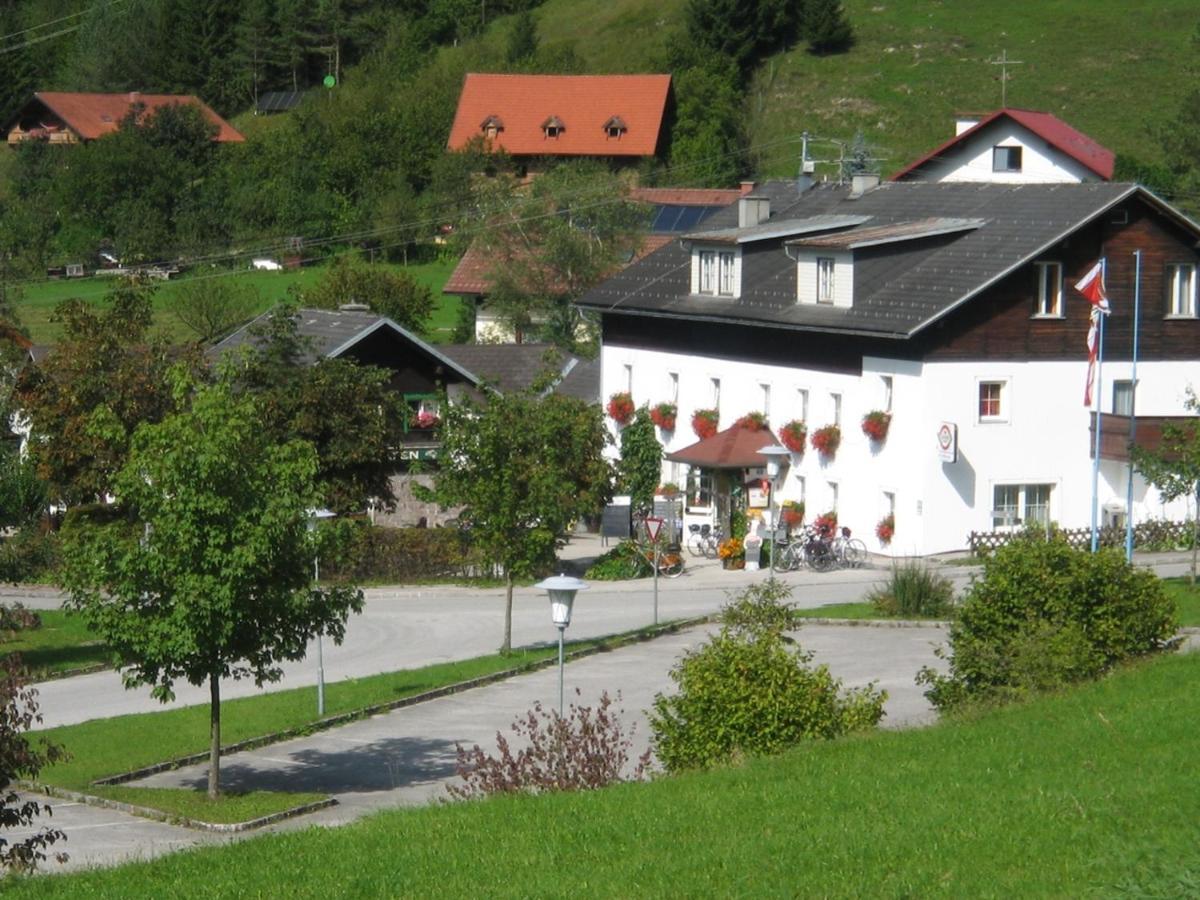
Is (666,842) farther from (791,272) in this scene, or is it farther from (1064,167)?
(1064,167)

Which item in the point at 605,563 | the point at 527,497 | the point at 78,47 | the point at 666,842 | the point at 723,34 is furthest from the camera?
the point at 78,47

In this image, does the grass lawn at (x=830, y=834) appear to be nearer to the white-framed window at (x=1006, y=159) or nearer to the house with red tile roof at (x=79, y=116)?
the white-framed window at (x=1006, y=159)

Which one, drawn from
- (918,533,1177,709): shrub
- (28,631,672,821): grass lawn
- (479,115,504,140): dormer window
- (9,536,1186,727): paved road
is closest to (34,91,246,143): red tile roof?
(479,115,504,140): dormer window

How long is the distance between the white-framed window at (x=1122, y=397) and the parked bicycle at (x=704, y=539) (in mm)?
9432

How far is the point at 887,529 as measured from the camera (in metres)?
43.0

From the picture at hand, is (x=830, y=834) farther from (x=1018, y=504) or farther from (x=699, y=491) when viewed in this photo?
(x=699, y=491)

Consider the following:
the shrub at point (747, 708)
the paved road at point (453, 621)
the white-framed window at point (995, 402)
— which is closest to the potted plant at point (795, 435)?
the paved road at point (453, 621)

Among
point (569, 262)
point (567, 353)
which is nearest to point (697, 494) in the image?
point (567, 353)

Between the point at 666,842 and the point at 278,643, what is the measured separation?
10.3m

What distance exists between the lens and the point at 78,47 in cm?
14538

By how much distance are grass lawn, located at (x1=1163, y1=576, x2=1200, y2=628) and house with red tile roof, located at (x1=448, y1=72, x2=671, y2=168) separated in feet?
245

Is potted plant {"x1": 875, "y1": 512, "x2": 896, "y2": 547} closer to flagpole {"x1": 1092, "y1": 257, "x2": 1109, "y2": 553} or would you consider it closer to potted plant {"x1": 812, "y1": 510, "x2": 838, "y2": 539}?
potted plant {"x1": 812, "y1": 510, "x2": 838, "y2": 539}

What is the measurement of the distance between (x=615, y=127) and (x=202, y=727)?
8401cm

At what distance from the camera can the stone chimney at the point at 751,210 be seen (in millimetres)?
52688
